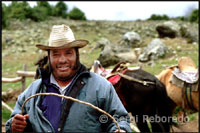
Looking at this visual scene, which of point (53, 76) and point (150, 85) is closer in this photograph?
point (53, 76)

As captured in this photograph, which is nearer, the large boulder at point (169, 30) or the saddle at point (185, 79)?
the saddle at point (185, 79)

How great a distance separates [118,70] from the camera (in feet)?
13.1

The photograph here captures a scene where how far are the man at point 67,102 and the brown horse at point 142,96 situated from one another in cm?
194

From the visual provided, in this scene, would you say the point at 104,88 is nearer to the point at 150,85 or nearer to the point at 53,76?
the point at 53,76

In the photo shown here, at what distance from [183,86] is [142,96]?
808mm

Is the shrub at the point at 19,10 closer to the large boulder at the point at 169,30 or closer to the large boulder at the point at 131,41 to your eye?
the large boulder at the point at 131,41

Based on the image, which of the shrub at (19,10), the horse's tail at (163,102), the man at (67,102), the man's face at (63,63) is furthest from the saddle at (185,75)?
the shrub at (19,10)

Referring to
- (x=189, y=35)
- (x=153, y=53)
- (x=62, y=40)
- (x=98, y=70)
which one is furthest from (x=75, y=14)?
(x=62, y=40)

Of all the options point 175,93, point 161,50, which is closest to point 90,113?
point 175,93

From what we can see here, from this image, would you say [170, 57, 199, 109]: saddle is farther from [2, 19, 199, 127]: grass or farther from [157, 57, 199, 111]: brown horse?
[2, 19, 199, 127]: grass

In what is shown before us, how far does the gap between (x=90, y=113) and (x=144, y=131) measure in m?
2.41

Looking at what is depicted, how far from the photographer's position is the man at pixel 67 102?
1725mm

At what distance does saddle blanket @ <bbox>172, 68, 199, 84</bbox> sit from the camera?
3935mm

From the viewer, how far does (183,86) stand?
4.07 metres
